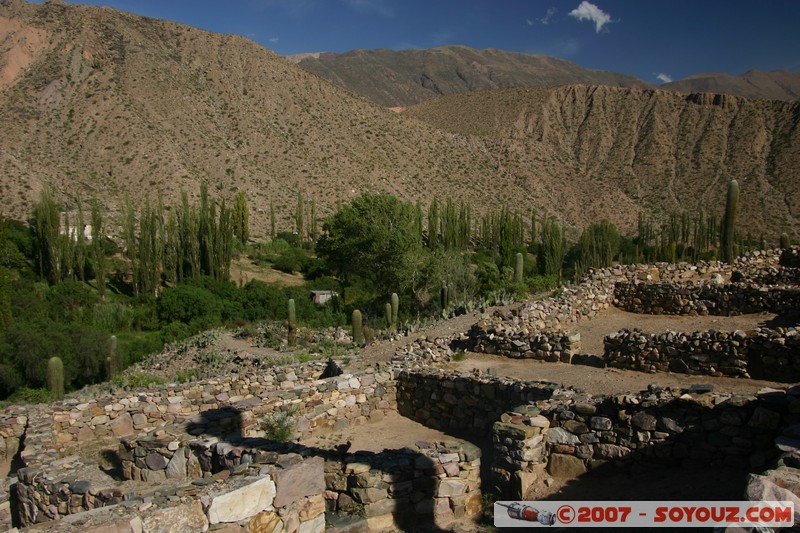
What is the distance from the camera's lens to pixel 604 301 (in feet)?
57.0

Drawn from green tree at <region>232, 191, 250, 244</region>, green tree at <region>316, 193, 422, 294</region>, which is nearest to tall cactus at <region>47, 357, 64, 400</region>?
green tree at <region>316, 193, 422, 294</region>

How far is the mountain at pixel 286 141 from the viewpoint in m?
57.1

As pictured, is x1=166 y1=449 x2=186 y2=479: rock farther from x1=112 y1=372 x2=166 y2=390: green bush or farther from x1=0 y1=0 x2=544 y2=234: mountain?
x1=0 y1=0 x2=544 y2=234: mountain

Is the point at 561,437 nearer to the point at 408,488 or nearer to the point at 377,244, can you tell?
the point at 408,488

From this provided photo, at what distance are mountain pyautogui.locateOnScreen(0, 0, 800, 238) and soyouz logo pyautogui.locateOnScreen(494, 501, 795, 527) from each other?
162ft

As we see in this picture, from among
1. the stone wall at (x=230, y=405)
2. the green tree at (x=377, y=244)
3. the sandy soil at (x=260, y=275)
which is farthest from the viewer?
the sandy soil at (x=260, y=275)

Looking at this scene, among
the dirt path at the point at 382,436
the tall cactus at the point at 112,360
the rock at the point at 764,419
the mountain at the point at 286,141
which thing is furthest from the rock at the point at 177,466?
the mountain at the point at 286,141

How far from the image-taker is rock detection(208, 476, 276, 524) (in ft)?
16.2

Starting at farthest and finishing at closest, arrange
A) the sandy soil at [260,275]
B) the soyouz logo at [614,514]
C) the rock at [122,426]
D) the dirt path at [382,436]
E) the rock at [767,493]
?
the sandy soil at [260,275]
the rock at [122,426]
the dirt path at [382,436]
the soyouz logo at [614,514]
the rock at [767,493]

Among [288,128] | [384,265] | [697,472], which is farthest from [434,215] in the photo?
[697,472]

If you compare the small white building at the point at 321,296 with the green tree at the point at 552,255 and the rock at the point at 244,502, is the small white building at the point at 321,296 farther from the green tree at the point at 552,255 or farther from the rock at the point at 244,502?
the rock at the point at 244,502

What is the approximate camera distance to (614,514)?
5.66 metres

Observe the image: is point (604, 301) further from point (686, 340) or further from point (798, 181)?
point (798, 181)

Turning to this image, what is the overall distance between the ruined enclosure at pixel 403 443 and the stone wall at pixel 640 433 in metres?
0.01
